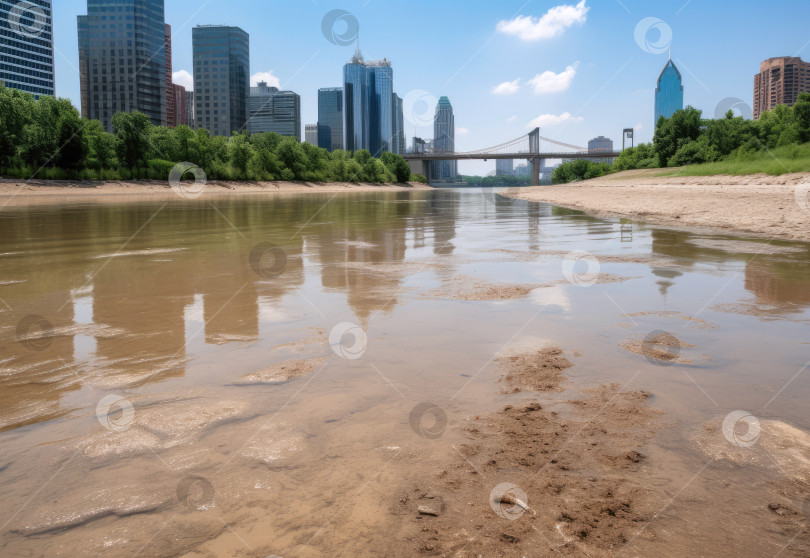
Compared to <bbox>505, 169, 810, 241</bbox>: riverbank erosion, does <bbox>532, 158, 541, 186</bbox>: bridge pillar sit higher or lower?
higher

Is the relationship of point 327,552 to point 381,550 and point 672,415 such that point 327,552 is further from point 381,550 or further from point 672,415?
point 672,415

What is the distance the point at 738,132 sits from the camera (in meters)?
58.1

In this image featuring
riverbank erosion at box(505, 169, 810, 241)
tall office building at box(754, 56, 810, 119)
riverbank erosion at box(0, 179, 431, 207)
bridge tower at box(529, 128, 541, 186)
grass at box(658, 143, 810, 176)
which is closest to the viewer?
riverbank erosion at box(505, 169, 810, 241)

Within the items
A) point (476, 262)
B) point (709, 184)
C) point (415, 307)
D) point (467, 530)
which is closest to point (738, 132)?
point (709, 184)

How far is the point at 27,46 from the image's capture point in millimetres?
144500

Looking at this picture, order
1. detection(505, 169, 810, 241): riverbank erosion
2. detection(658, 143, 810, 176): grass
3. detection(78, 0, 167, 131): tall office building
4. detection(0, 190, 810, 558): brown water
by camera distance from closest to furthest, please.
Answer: detection(0, 190, 810, 558): brown water < detection(505, 169, 810, 241): riverbank erosion < detection(658, 143, 810, 176): grass < detection(78, 0, 167, 131): tall office building

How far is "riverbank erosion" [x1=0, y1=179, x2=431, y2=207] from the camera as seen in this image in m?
50.2

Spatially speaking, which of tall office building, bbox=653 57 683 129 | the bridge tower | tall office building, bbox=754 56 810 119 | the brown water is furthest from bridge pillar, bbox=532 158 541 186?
→ the brown water

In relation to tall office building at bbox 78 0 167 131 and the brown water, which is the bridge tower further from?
the brown water

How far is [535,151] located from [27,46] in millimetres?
131084

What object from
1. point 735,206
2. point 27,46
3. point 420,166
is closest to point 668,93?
point 420,166

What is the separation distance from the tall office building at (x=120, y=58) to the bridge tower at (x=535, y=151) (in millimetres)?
108011

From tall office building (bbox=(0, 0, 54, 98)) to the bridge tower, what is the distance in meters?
124

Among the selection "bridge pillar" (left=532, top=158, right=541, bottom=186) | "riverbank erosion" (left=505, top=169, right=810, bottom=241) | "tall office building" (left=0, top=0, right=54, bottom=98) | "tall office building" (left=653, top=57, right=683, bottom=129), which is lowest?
"riverbank erosion" (left=505, top=169, right=810, bottom=241)
